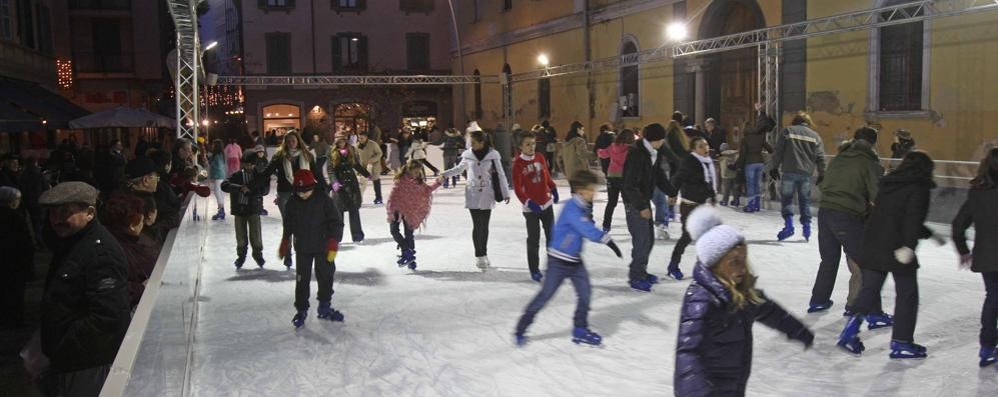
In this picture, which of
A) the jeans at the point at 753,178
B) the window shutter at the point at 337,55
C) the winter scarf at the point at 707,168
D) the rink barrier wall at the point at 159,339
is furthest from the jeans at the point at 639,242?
the window shutter at the point at 337,55

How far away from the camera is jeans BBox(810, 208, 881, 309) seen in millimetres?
6688

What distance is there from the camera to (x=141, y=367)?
3.04m

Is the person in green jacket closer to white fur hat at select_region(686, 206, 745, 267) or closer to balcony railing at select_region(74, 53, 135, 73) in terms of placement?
white fur hat at select_region(686, 206, 745, 267)

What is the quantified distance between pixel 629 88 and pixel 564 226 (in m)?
18.4

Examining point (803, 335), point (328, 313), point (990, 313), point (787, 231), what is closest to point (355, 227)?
point (328, 313)

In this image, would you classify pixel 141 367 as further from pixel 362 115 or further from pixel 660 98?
pixel 362 115

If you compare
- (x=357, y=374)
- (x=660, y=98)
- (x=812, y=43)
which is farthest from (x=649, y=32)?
(x=357, y=374)

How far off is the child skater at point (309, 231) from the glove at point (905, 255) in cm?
406

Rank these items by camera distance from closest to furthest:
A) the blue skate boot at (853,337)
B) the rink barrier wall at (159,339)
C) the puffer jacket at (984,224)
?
1. the rink barrier wall at (159,339)
2. the puffer jacket at (984,224)
3. the blue skate boot at (853,337)

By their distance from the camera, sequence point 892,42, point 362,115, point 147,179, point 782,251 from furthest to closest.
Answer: point 362,115
point 892,42
point 782,251
point 147,179

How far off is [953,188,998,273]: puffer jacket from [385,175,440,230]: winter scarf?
5.70 meters

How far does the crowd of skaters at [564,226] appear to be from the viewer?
3611 mm

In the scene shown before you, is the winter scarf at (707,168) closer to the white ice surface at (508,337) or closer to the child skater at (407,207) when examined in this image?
the white ice surface at (508,337)

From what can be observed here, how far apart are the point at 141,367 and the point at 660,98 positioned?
67.0 feet
